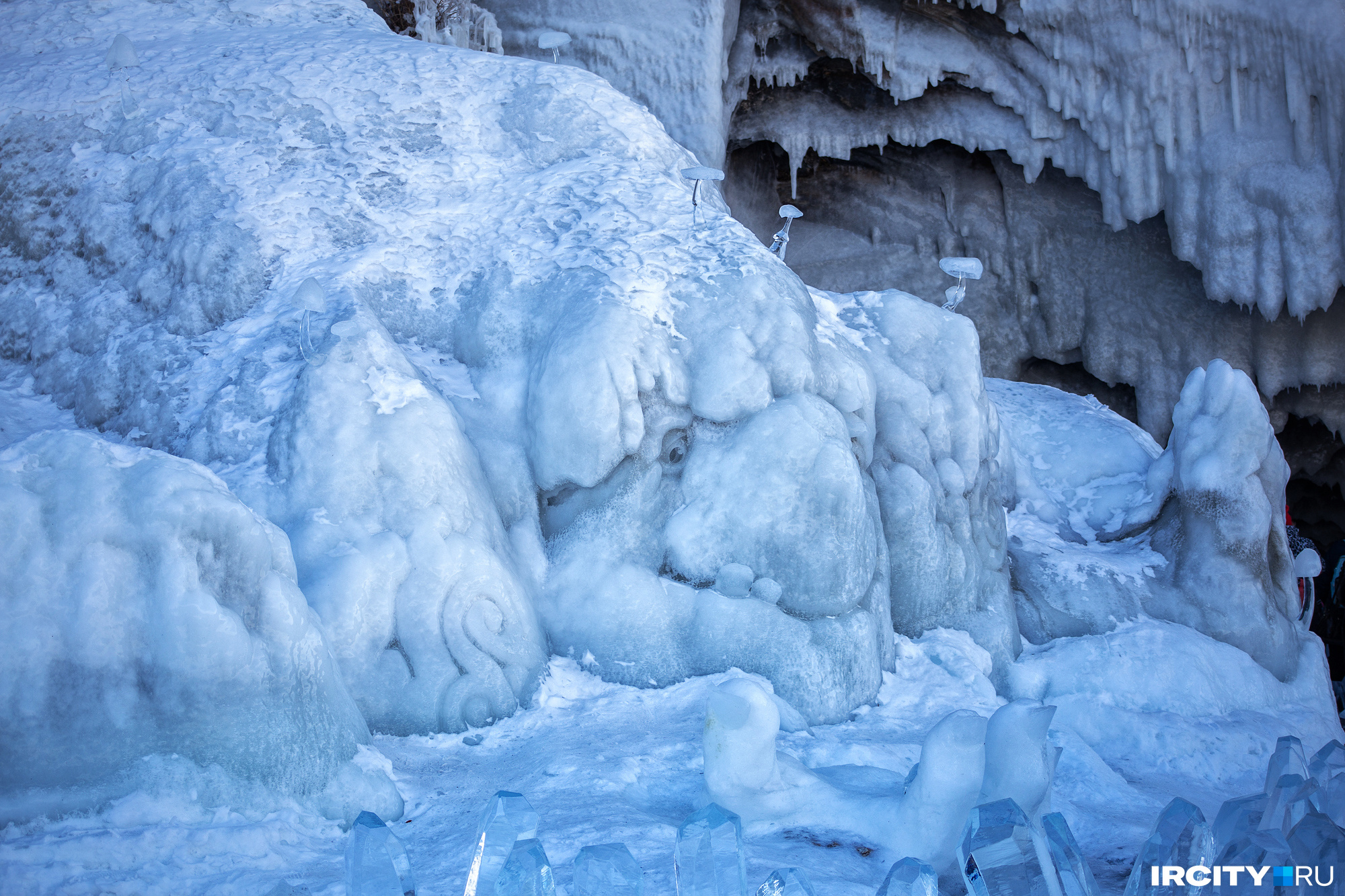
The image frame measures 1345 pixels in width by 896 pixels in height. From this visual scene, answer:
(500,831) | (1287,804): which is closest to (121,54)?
(500,831)

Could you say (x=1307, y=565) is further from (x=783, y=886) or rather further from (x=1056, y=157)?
(x=783, y=886)

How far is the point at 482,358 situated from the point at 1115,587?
11.2 ft

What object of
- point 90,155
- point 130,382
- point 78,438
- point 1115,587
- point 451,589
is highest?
point 90,155

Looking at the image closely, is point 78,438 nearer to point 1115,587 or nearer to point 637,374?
point 637,374

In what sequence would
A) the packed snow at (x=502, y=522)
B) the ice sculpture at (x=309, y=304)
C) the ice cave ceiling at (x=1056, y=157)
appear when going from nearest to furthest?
the packed snow at (x=502, y=522)
the ice sculpture at (x=309, y=304)
the ice cave ceiling at (x=1056, y=157)

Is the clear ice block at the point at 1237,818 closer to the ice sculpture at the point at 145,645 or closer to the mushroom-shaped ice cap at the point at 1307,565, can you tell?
the ice sculpture at the point at 145,645

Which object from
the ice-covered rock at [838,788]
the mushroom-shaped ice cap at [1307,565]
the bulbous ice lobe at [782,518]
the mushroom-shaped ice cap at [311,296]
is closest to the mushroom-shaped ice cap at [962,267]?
the bulbous ice lobe at [782,518]

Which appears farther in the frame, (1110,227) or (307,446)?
(1110,227)

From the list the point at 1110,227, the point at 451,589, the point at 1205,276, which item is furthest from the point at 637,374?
the point at 1110,227

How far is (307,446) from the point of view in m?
3.71

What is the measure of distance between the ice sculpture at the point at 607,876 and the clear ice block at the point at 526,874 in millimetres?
76

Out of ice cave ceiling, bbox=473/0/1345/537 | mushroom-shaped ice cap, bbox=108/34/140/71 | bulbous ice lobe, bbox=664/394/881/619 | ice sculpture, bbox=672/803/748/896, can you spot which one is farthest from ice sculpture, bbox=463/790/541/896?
ice cave ceiling, bbox=473/0/1345/537

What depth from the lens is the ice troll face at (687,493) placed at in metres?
4.05

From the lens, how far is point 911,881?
87.1 inches
